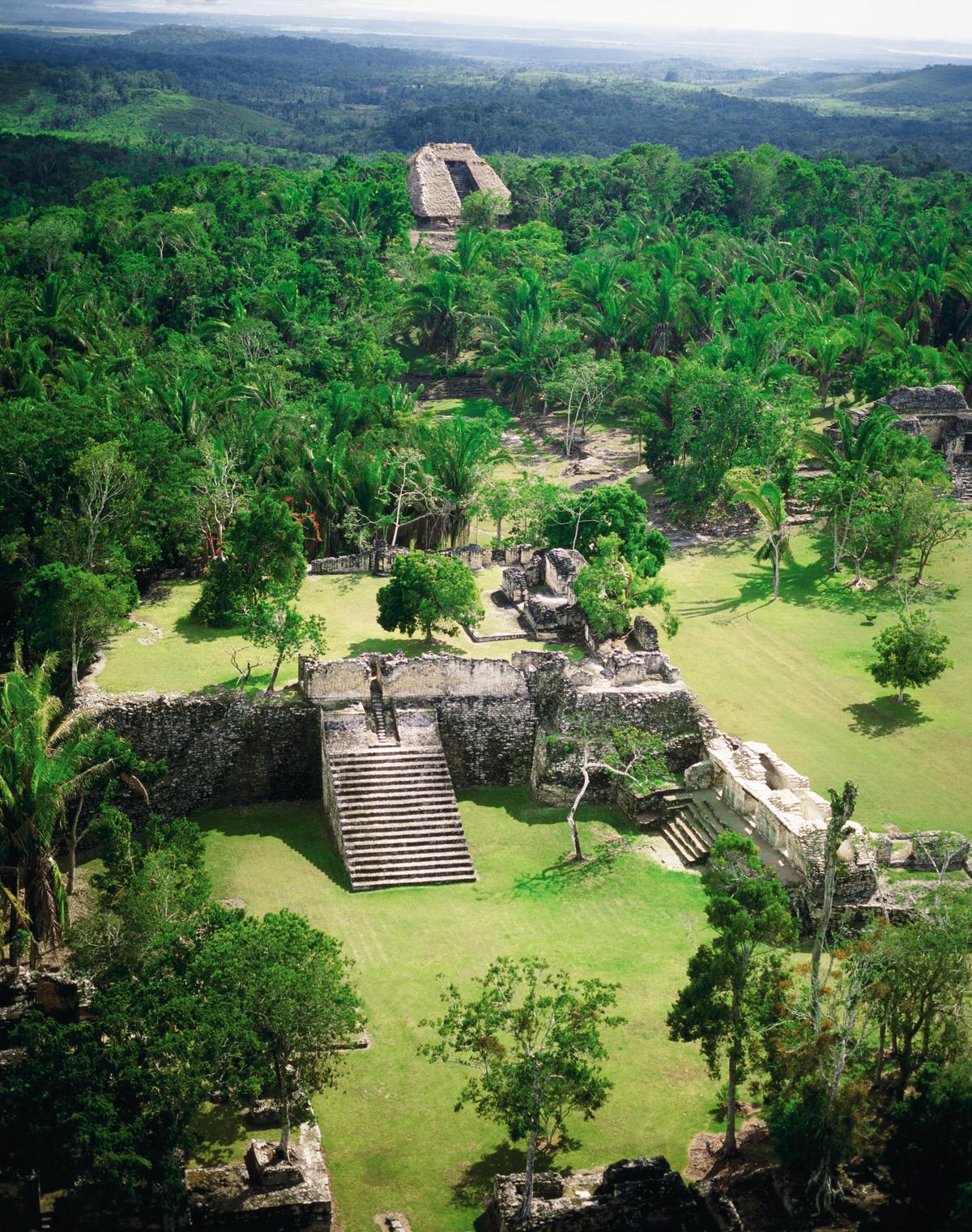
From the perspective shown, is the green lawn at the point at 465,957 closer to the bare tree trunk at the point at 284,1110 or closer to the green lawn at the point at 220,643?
the bare tree trunk at the point at 284,1110

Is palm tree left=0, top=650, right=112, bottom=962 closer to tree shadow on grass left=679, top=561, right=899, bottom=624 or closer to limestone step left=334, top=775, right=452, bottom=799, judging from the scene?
limestone step left=334, top=775, right=452, bottom=799

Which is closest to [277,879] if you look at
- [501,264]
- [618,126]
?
[501,264]

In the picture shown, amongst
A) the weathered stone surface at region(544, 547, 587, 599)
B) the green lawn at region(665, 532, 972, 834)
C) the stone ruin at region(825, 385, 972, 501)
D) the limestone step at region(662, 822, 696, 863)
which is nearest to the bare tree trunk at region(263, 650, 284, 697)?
the weathered stone surface at region(544, 547, 587, 599)

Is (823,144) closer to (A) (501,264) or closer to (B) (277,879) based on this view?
(A) (501,264)

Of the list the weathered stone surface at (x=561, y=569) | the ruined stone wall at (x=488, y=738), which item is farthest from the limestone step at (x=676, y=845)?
the weathered stone surface at (x=561, y=569)

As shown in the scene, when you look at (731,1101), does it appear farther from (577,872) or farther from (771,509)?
(771,509)

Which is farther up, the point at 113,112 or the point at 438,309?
the point at 113,112

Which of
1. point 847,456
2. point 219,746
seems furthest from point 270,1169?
point 847,456
